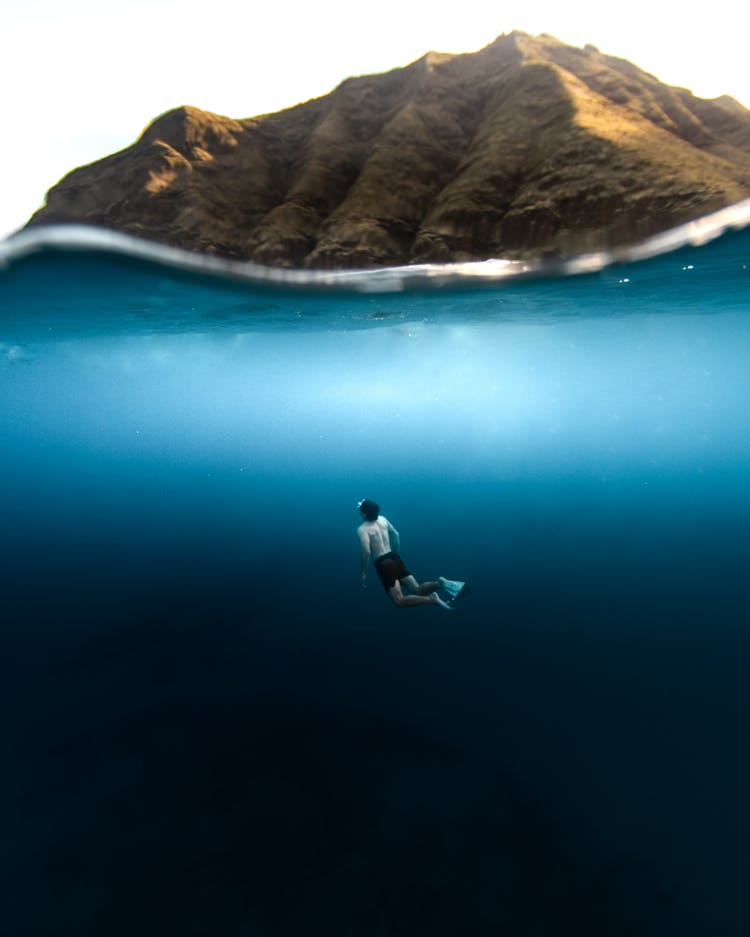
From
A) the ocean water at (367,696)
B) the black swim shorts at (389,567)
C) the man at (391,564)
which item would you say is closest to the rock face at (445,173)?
the ocean water at (367,696)

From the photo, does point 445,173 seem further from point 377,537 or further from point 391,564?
point 391,564

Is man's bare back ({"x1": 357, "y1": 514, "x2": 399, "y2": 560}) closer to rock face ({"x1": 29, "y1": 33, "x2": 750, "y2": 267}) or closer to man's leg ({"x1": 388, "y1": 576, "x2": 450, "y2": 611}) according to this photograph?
man's leg ({"x1": 388, "y1": 576, "x2": 450, "y2": 611})

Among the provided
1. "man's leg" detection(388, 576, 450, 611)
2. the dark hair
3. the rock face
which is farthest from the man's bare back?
the rock face

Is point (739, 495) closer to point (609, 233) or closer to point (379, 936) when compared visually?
point (609, 233)

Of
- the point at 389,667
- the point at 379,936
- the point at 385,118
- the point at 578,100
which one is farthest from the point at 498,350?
the point at 379,936

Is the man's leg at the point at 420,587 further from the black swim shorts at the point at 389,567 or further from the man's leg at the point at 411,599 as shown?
the black swim shorts at the point at 389,567
